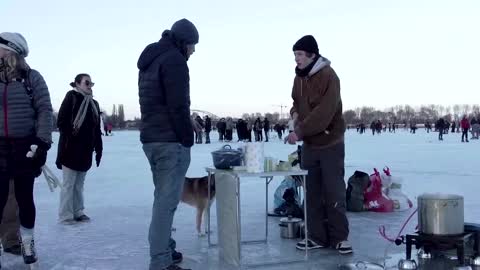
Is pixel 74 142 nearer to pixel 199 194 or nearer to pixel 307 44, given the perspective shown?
pixel 199 194

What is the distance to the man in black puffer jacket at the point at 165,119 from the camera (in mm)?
3740

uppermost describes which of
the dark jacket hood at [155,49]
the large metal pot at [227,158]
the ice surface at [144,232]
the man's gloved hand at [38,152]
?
the dark jacket hood at [155,49]

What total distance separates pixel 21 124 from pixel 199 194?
6.43ft

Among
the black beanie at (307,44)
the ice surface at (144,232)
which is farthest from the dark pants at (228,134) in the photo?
the black beanie at (307,44)

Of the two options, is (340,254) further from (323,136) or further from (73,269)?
(73,269)

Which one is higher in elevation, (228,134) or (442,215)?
Answer: (228,134)

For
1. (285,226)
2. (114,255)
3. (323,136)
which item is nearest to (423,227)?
(323,136)

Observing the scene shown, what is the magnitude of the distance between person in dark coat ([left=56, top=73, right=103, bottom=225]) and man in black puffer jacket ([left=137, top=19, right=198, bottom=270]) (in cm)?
247

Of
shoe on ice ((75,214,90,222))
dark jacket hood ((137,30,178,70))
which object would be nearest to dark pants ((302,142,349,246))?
dark jacket hood ((137,30,178,70))

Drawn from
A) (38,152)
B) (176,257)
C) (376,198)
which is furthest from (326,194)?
(38,152)

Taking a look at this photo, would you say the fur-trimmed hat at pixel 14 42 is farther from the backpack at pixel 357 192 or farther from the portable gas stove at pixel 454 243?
the backpack at pixel 357 192

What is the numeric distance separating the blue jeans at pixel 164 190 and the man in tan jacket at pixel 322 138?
1318mm

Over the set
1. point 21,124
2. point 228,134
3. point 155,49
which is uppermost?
point 155,49

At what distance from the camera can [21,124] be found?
156 inches
